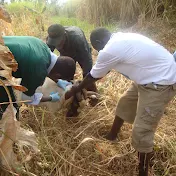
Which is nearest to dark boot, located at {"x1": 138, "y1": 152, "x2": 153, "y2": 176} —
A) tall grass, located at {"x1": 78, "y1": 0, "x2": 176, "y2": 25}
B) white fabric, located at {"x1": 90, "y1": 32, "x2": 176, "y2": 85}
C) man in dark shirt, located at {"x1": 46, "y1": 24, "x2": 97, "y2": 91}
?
white fabric, located at {"x1": 90, "y1": 32, "x2": 176, "y2": 85}

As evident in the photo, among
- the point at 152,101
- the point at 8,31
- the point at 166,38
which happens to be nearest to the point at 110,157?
the point at 152,101

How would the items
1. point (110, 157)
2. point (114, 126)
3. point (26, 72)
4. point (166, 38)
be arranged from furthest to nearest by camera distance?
point (166, 38), point (114, 126), point (110, 157), point (26, 72)

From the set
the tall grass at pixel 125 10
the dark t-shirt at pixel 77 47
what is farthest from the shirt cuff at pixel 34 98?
the tall grass at pixel 125 10

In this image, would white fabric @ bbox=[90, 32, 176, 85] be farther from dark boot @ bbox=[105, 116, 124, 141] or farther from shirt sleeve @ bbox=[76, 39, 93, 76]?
shirt sleeve @ bbox=[76, 39, 93, 76]

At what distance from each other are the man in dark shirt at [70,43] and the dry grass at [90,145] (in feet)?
1.66

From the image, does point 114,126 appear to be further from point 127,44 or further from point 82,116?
point 127,44

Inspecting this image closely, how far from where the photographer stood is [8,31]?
16.2 ft

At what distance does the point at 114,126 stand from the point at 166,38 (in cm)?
352

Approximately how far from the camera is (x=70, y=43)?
3.29m

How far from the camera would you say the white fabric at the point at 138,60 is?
222 cm

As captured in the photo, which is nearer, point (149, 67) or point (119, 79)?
point (149, 67)

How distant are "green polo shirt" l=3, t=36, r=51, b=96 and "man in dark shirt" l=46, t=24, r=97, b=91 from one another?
83cm

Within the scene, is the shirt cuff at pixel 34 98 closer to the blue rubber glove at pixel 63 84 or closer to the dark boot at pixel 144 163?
the blue rubber glove at pixel 63 84

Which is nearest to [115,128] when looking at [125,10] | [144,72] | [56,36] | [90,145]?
[90,145]
